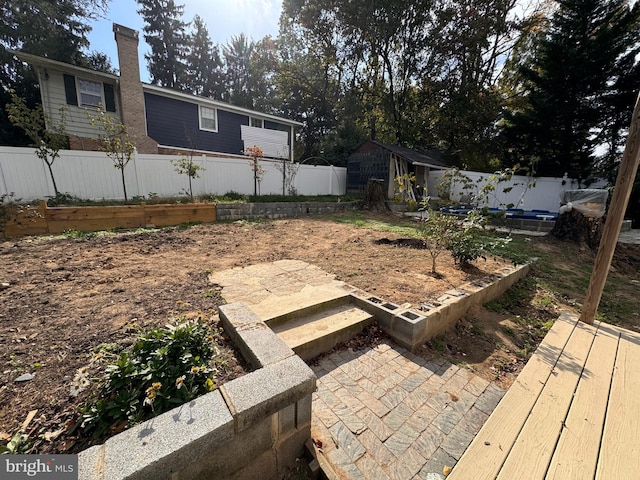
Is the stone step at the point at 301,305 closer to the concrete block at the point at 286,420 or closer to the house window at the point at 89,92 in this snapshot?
the concrete block at the point at 286,420

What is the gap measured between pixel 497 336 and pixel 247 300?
288 centimetres

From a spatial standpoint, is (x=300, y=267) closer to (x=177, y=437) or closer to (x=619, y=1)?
(x=177, y=437)

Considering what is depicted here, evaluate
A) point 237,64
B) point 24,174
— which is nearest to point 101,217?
point 24,174

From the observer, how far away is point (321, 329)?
2.56 meters

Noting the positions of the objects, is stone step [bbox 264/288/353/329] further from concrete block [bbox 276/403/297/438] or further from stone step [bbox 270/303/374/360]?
concrete block [bbox 276/403/297/438]

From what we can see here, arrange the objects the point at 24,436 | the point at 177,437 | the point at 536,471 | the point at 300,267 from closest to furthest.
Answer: the point at 177,437 → the point at 24,436 → the point at 536,471 → the point at 300,267

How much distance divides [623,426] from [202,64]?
33066 millimetres

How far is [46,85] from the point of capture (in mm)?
9844

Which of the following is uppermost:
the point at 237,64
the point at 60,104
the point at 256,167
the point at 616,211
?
the point at 237,64

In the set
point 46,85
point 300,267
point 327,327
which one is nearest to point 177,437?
point 327,327

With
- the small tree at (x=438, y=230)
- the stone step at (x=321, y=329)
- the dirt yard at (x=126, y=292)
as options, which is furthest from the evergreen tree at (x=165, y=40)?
the stone step at (x=321, y=329)

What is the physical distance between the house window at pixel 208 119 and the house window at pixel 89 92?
12.5 ft

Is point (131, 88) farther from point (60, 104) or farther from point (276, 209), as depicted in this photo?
point (276, 209)

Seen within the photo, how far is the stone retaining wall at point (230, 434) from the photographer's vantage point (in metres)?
1.01
